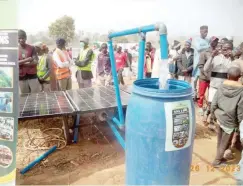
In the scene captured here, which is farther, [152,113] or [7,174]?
[7,174]

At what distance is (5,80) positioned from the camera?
200 cm

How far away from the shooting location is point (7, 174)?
212cm

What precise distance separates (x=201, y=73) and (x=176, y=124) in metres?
3.59

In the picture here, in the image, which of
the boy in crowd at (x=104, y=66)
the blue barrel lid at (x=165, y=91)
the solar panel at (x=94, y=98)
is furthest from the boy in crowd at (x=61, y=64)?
the blue barrel lid at (x=165, y=91)

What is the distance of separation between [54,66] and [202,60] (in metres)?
2.99

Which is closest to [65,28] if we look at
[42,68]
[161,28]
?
[42,68]

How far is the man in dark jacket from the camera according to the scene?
5801mm

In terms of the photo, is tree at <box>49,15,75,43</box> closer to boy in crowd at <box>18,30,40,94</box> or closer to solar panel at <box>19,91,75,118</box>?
boy in crowd at <box>18,30,40,94</box>

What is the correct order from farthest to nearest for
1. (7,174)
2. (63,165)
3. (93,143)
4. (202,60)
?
(202,60), (93,143), (63,165), (7,174)

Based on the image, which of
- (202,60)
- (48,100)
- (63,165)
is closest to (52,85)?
(48,100)

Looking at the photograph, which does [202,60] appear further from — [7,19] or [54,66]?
[7,19]

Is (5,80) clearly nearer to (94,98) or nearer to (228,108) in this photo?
(94,98)

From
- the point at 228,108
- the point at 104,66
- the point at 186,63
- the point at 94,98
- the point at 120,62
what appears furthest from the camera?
the point at 120,62

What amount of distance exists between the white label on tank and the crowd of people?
157 centimetres
